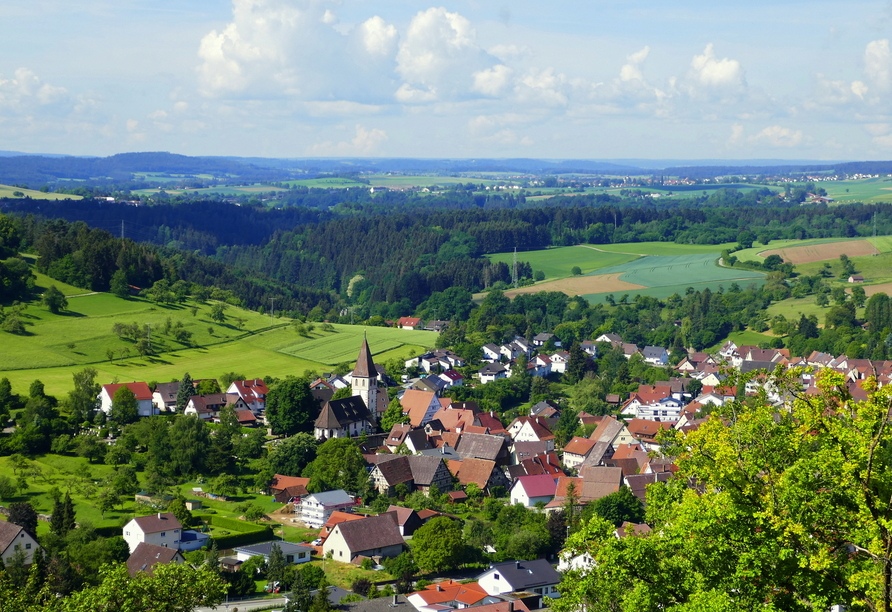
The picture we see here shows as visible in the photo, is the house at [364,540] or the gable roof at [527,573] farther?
the house at [364,540]

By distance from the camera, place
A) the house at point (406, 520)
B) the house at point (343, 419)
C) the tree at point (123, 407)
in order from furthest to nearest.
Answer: the tree at point (123, 407) < the house at point (343, 419) < the house at point (406, 520)

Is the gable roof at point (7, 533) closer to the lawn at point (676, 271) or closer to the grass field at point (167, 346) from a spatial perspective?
the grass field at point (167, 346)

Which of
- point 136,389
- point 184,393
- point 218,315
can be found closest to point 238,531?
point 184,393

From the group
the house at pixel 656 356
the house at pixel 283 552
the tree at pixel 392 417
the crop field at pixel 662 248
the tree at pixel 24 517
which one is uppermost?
the tree at pixel 24 517

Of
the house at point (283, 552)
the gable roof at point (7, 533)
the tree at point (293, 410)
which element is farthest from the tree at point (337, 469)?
the gable roof at point (7, 533)

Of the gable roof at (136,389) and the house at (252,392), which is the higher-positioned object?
the gable roof at (136,389)

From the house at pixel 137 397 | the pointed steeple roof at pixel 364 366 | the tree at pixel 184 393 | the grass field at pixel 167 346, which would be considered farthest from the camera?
the grass field at pixel 167 346

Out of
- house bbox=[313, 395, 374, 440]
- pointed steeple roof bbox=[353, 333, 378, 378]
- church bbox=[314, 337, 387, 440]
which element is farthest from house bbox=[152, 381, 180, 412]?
pointed steeple roof bbox=[353, 333, 378, 378]
